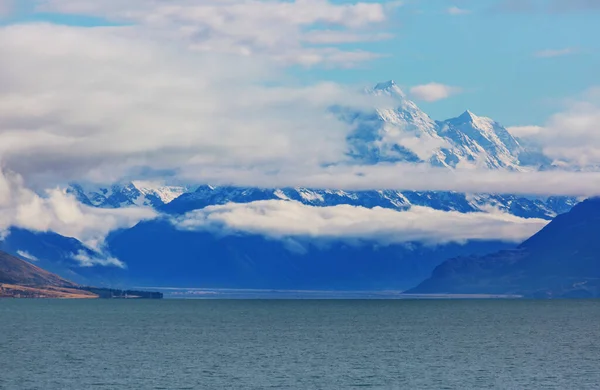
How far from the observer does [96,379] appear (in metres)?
180

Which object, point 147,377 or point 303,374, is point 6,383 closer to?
point 147,377

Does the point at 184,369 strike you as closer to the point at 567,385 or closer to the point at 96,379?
the point at 96,379

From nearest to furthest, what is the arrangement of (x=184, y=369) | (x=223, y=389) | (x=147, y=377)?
(x=223, y=389) → (x=147, y=377) → (x=184, y=369)

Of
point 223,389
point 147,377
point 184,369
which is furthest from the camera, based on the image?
point 184,369

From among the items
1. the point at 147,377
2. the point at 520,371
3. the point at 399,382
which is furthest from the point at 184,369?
the point at 520,371

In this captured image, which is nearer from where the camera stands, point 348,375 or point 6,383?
point 6,383

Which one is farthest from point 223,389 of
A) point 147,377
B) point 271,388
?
point 147,377

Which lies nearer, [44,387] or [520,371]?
[44,387]

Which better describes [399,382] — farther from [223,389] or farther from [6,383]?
[6,383]

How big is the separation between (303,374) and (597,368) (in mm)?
55283

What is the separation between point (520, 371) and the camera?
19388 centimetres

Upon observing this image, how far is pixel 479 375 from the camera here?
18788 cm

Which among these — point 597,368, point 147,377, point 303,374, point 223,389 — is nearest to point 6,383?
point 147,377

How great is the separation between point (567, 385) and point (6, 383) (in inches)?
3582
